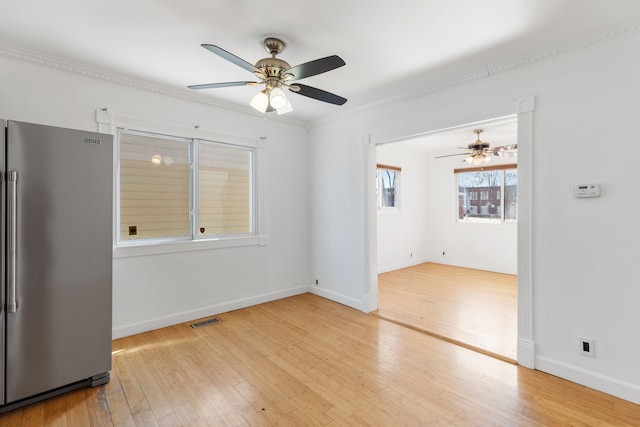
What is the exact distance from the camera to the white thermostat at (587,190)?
7.43 feet

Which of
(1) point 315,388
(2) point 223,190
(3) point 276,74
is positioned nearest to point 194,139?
(2) point 223,190

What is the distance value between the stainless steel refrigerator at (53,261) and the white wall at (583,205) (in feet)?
11.3

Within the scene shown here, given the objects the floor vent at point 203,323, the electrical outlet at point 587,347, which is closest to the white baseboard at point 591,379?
the electrical outlet at point 587,347

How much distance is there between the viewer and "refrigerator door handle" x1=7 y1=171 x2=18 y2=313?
1971 mm

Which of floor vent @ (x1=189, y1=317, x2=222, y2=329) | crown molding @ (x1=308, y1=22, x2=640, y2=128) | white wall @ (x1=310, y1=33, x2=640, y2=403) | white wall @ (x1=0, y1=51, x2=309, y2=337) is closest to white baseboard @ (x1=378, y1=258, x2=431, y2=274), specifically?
white wall @ (x1=0, y1=51, x2=309, y2=337)

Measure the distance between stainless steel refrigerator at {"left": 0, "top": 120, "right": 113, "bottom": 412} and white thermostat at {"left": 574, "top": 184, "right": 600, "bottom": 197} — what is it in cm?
370

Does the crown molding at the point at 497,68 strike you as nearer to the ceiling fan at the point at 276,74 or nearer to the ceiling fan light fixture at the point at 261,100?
the ceiling fan at the point at 276,74

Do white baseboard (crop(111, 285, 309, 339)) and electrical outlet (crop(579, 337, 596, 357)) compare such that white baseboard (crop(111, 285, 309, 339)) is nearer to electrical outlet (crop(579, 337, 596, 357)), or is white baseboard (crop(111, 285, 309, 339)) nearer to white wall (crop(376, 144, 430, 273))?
white wall (crop(376, 144, 430, 273))

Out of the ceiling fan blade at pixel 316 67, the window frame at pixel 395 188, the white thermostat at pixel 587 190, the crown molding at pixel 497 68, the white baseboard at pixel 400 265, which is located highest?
the crown molding at pixel 497 68

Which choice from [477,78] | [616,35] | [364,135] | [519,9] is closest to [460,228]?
[364,135]

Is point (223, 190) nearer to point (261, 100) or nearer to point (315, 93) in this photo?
point (261, 100)

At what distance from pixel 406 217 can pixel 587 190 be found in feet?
14.9

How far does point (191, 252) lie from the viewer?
366 centimetres

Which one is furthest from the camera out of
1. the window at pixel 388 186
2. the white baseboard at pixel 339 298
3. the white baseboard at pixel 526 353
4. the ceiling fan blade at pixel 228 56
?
the window at pixel 388 186
